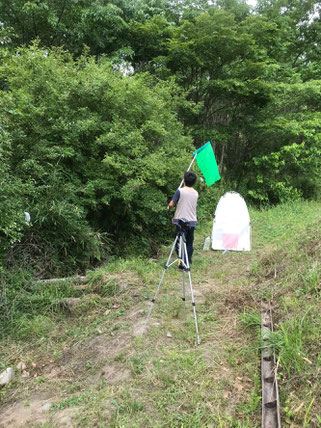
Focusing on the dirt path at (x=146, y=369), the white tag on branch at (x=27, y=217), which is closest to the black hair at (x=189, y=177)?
the dirt path at (x=146, y=369)

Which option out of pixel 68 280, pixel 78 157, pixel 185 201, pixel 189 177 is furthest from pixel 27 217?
pixel 189 177

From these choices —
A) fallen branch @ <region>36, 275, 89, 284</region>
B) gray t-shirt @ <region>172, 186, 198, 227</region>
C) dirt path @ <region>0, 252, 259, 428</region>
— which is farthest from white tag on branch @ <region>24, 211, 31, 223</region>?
gray t-shirt @ <region>172, 186, 198, 227</region>

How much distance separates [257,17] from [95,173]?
7.62 m

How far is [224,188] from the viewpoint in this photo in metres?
10.9

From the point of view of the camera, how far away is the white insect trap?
628 cm

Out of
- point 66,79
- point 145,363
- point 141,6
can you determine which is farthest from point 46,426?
point 141,6

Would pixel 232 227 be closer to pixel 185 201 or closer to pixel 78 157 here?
pixel 185 201

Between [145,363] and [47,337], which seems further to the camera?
[47,337]

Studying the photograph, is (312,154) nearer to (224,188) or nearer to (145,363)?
(224,188)

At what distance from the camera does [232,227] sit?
6434 mm

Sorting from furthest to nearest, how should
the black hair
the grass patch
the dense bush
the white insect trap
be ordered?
1. the white insect trap
2. the dense bush
3. the black hair
4. the grass patch

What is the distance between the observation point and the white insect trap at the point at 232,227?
247 inches

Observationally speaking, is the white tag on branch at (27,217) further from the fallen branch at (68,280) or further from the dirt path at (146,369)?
the dirt path at (146,369)

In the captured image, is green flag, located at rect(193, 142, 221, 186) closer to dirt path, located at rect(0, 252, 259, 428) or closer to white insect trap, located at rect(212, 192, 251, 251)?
white insect trap, located at rect(212, 192, 251, 251)
